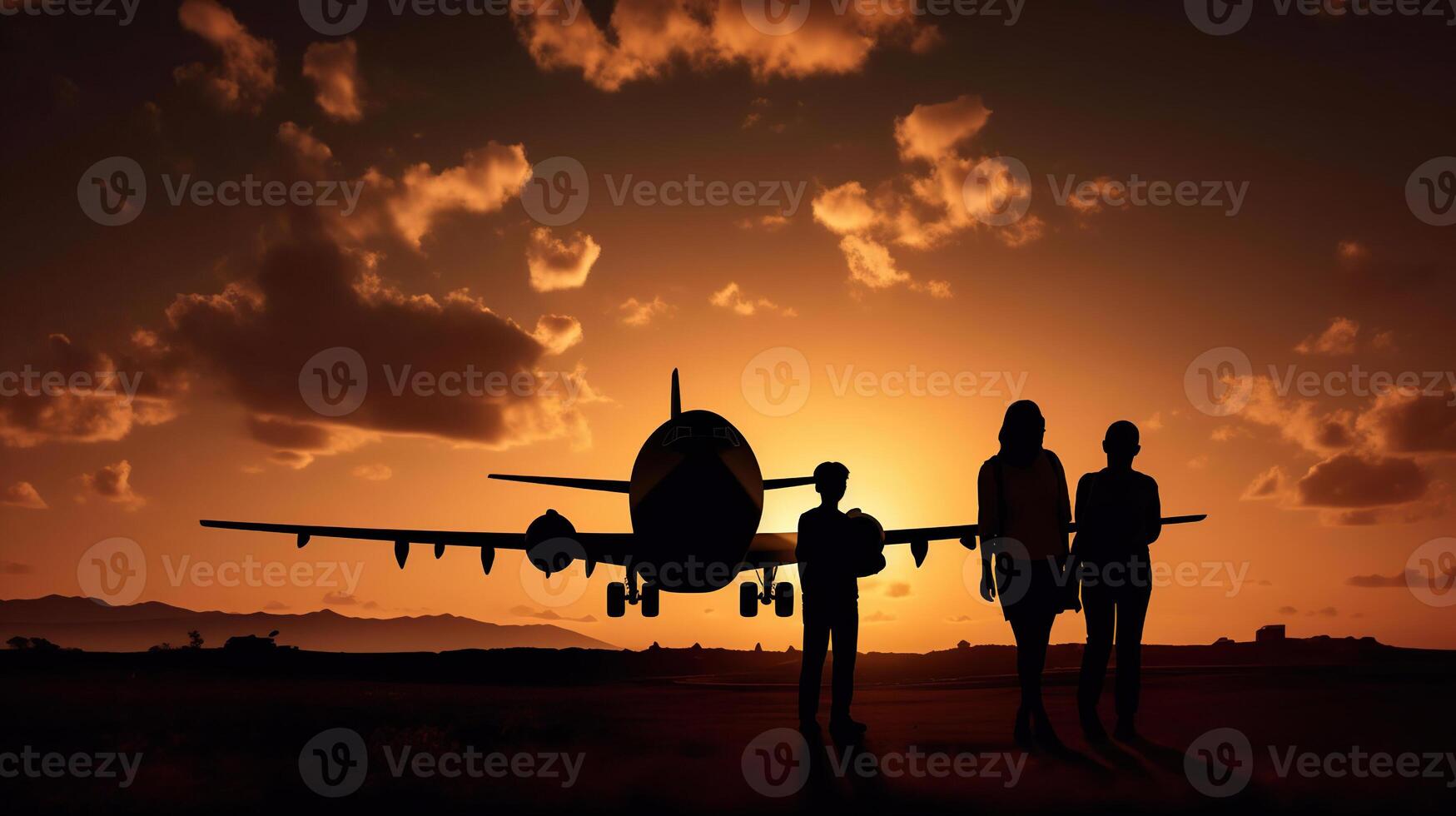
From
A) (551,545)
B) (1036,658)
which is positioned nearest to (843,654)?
(1036,658)

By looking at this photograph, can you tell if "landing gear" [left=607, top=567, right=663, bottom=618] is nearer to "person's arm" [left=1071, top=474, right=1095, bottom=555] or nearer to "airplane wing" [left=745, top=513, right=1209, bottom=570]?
"airplane wing" [left=745, top=513, right=1209, bottom=570]


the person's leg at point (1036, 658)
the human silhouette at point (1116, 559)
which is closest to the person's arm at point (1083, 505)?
the human silhouette at point (1116, 559)

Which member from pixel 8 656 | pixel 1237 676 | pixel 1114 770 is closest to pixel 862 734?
pixel 1114 770

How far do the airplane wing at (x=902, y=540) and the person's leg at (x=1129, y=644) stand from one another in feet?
53.9

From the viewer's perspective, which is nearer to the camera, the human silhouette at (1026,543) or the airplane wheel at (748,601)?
the human silhouette at (1026,543)

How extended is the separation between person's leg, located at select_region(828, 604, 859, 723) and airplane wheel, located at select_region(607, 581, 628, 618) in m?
16.7

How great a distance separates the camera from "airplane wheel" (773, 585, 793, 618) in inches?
1080

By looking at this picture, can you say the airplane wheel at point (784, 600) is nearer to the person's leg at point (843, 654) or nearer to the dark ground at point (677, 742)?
the dark ground at point (677, 742)

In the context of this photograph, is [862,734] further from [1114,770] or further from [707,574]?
[707,574]

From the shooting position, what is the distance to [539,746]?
1016 cm

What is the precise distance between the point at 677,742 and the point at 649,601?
14967 millimetres

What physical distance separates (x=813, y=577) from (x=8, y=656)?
36.1 meters

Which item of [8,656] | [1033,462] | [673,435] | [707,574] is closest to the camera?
[1033,462]

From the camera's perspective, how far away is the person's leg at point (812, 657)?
32.6 feet
